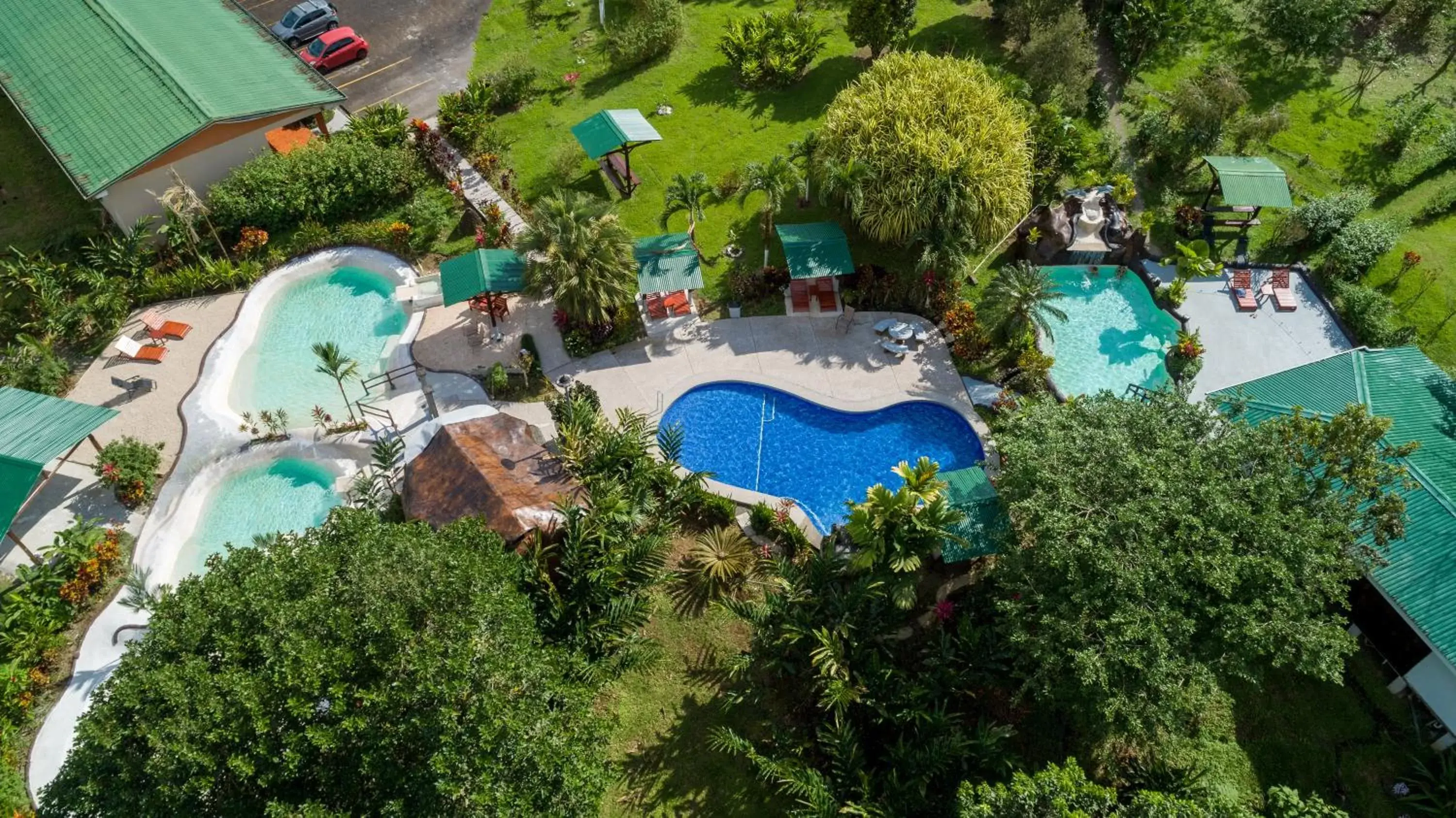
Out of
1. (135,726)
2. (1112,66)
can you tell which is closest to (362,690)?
(135,726)

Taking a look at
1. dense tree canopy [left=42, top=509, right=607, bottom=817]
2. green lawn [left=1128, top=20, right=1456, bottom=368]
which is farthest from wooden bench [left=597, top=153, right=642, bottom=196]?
green lawn [left=1128, top=20, right=1456, bottom=368]

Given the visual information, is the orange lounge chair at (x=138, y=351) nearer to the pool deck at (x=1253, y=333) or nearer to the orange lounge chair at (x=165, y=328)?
the orange lounge chair at (x=165, y=328)

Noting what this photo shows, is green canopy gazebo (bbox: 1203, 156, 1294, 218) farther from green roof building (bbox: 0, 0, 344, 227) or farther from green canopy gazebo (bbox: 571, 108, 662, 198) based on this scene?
green roof building (bbox: 0, 0, 344, 227)

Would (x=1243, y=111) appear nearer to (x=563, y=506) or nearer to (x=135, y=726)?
A: (x=563, y=506)

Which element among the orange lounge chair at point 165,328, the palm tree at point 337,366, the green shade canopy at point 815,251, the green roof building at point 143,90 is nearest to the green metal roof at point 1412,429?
the green shade canopy at point 815,251

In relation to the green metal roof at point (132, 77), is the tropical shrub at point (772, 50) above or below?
below

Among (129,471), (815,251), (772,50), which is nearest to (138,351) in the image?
(129,471)

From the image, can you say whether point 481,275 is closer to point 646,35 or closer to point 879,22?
point 646,35
